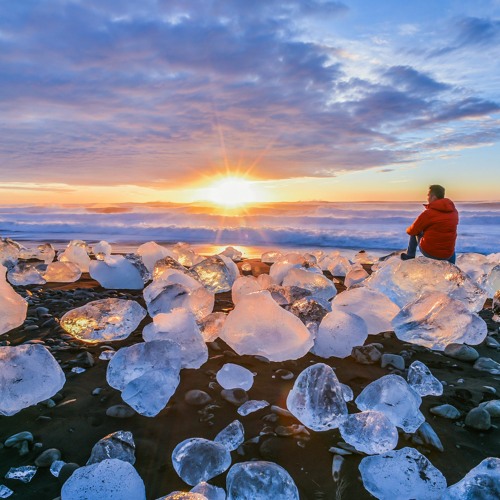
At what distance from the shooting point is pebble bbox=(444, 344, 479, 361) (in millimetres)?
2586

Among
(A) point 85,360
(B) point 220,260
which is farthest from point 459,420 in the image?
(B) point 220,260

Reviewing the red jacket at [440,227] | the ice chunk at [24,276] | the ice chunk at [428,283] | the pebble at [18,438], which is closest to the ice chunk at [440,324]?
the ice chunk at [428,283]

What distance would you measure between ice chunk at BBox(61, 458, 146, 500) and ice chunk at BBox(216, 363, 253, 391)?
2.40 ft

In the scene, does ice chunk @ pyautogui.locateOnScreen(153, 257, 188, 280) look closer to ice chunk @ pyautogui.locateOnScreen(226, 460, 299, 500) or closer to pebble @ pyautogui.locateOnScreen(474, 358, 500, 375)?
pebble @ pyautogui.locateOnScreen(474, 358, 500, 375)

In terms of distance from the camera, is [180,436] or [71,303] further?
[71,303]

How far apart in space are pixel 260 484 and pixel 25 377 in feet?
4.00

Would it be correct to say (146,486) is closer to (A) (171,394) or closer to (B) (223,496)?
(B) (223,496)

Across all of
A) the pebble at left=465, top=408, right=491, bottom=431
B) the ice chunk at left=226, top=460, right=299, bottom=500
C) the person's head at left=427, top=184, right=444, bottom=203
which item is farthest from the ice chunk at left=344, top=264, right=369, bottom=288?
the ice chunk at left=226, top=460, right=299, bottom=500

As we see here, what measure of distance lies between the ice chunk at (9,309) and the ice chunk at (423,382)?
2482 mm

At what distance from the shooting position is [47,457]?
64.5 inches

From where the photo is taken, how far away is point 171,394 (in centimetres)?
204

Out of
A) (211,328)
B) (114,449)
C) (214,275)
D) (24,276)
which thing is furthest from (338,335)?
(24,276)

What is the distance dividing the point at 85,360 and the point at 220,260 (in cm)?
203

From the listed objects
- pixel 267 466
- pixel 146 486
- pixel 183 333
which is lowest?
pixel 146 486
